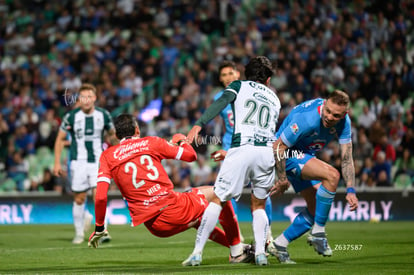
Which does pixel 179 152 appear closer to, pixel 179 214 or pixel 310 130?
pixel 179 214

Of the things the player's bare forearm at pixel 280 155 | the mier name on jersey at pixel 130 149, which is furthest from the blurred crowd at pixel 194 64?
the mier name on jersey at pixel 130 149

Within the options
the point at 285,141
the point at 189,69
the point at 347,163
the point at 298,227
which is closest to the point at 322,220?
the point at 298,227

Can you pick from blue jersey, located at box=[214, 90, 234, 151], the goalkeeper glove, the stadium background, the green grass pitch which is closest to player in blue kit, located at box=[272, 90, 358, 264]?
the green grass pitch

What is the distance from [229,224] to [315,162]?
1204 mm

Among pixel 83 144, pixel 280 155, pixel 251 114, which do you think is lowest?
pixel 83 144

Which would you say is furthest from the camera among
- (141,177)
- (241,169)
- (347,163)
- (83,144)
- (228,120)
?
(83,144)

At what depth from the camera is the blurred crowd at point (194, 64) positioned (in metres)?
17.6

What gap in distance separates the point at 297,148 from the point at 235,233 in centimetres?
133

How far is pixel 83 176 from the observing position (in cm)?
1243

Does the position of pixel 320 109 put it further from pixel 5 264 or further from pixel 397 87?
pixel 397 87

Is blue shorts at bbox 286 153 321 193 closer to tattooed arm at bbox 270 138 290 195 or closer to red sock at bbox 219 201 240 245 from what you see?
tattooed arm at bbox 270 138 290 195

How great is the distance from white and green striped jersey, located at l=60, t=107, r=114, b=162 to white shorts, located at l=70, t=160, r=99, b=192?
10 cm

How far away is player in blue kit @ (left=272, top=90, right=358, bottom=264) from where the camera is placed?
8047 mm

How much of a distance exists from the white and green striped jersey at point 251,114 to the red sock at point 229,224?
823 millimetres
